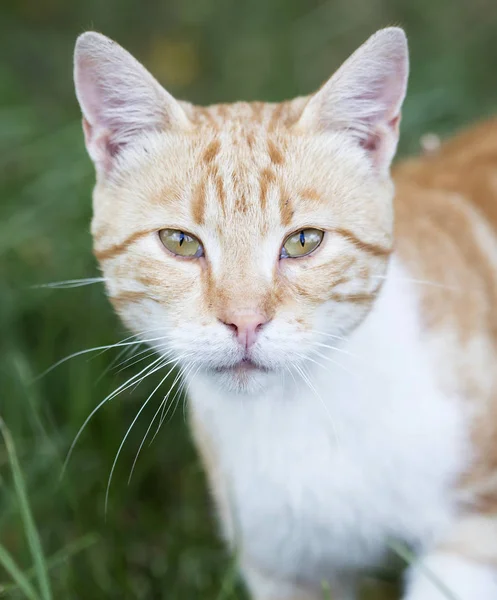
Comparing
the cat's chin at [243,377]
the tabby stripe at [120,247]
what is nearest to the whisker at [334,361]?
the cat's chin at [243,377]

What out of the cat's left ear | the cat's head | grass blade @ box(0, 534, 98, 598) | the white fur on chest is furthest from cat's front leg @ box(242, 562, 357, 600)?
the cat's left ear

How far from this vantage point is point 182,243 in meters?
2.05

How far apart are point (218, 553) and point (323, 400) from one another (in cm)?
97

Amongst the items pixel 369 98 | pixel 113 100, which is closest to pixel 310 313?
pixel 369 98

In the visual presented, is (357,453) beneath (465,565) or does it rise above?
above

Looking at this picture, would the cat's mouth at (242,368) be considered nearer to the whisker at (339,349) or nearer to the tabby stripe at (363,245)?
→ the whisker at (339,349)

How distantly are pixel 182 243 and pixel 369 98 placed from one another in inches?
24.8

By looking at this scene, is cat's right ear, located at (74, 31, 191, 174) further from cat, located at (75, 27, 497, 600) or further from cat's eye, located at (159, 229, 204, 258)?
cat's eye, located at (159, 229, 204, 258)

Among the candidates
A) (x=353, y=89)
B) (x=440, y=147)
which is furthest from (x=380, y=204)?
(x=440, y=147)

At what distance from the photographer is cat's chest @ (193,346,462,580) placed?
2.25 meters

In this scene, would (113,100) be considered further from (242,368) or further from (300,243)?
(242,368)

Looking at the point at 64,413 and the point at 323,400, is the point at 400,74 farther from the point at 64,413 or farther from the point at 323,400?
the point at 64,413

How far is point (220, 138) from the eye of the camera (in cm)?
213

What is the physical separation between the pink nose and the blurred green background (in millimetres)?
769
